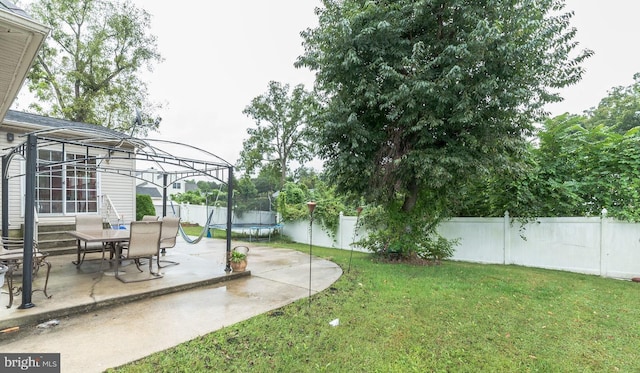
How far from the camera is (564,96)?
5.82m

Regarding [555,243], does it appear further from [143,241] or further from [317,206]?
[143,241]

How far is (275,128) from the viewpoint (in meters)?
21.0

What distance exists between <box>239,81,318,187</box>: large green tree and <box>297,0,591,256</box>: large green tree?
14.4 meters

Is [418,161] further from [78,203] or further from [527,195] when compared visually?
[78,203]

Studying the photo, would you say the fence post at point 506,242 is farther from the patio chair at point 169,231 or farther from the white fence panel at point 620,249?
the patio chair at point 169,231

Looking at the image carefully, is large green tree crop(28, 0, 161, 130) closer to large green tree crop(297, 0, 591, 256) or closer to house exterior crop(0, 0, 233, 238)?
house exterior crop(0, 0, 233, 238)

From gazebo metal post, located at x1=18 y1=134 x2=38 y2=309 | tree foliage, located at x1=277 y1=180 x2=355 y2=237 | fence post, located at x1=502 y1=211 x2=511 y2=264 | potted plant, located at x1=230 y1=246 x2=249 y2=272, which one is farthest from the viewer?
tree foliage, located at x1=277 y1=180 x2=355 y2=237

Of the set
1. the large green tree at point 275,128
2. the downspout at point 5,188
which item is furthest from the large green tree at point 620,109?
the downspout at point 5,188

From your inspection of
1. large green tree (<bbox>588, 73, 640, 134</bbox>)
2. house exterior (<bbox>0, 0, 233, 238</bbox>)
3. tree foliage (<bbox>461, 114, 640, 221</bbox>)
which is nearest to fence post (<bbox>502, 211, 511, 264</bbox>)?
tree foliage (<bbox>461, 114, 640, 221</bbox>)

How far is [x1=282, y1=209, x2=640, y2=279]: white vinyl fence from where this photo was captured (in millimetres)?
5855

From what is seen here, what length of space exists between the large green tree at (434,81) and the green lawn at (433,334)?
2.33 m

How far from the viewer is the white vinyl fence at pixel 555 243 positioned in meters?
5.86

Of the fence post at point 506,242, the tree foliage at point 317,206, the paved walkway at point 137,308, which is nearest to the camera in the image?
the paved walkway at point 137,308

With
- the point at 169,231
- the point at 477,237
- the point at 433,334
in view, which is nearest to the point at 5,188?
the point at 169,231
